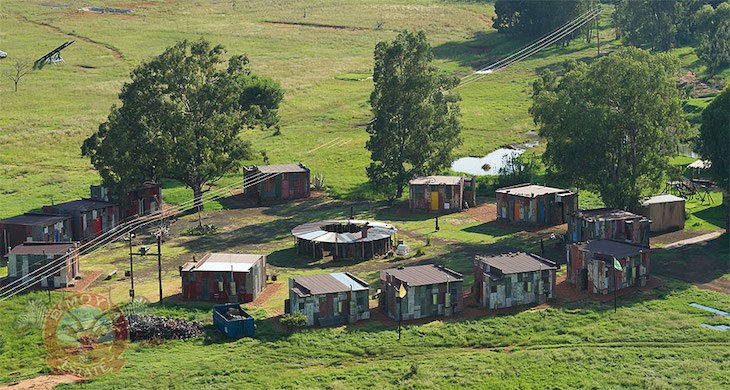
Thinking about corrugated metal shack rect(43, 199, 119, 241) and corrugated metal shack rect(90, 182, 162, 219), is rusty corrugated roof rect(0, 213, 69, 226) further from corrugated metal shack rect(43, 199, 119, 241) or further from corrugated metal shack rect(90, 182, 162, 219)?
corrugated metal shack rect(90, 182, 162, 219)

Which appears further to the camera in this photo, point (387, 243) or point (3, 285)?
point (387, 243)

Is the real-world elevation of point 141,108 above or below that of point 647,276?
above

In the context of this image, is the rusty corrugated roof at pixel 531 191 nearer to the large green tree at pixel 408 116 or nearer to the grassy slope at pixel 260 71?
the large green tree at pixel 408 116

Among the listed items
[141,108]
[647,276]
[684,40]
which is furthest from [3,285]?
[684,40]

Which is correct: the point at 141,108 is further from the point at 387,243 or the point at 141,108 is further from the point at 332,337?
the point at 332,337

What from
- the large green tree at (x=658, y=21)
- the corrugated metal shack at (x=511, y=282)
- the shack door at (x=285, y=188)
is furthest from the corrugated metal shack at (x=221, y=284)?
the large green tree at (x=658, y=21)

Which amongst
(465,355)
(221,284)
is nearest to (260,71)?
(221,284)
